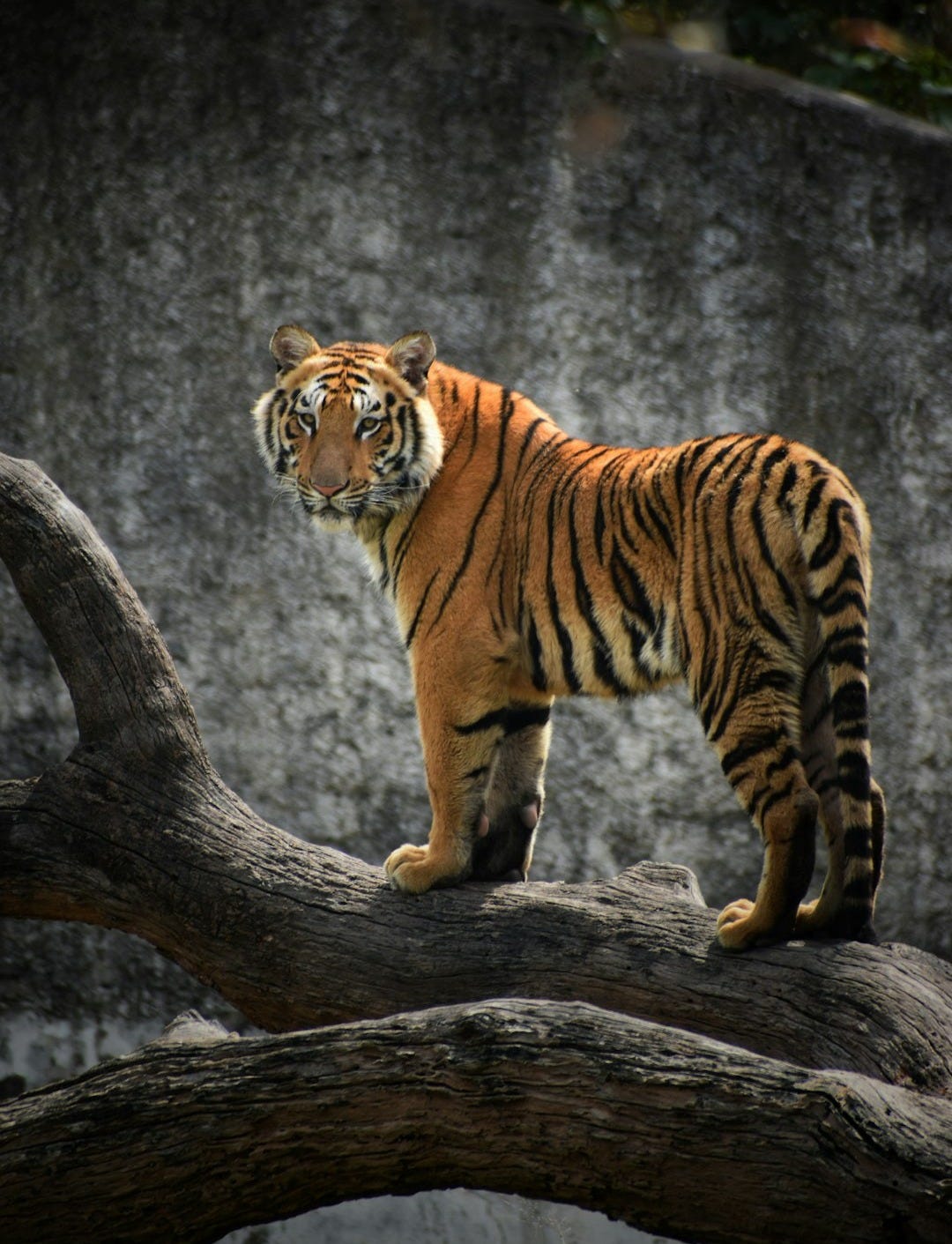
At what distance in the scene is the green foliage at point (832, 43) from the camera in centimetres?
680

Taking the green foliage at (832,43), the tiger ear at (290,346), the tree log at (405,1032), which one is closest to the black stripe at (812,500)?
the tree log at (405,1032)

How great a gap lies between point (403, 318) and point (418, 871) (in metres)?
2.84

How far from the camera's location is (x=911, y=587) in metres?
5.86

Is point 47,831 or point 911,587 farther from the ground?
point 911,587

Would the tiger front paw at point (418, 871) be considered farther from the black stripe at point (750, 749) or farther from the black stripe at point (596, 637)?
the black stripe at point (750, 749)

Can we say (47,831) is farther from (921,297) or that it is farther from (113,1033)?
(921,297)

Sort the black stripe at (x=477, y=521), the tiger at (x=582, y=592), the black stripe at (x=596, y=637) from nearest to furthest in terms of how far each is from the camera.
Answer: the tiger at (x=582, y=592)
the black stripe at (x=596, y=637)
the black stripe at (x=477, y=521)

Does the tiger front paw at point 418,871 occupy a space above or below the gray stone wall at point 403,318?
below

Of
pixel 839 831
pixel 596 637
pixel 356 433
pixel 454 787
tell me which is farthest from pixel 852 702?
pixel 356 433

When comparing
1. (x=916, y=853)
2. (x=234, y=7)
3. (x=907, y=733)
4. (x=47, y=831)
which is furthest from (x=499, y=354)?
(x=47, y=831)

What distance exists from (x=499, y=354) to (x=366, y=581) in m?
1.08

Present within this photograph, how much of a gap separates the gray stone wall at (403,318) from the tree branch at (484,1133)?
9.51ft

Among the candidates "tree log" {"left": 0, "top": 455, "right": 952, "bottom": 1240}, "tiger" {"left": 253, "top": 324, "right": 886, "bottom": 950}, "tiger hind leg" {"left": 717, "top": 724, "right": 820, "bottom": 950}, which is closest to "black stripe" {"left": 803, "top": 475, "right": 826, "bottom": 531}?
"tiger" {"left": 253, "top": 324, "right": 886, "bottom": 950}

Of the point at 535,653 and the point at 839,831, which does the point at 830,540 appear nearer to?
the point at 839,831
